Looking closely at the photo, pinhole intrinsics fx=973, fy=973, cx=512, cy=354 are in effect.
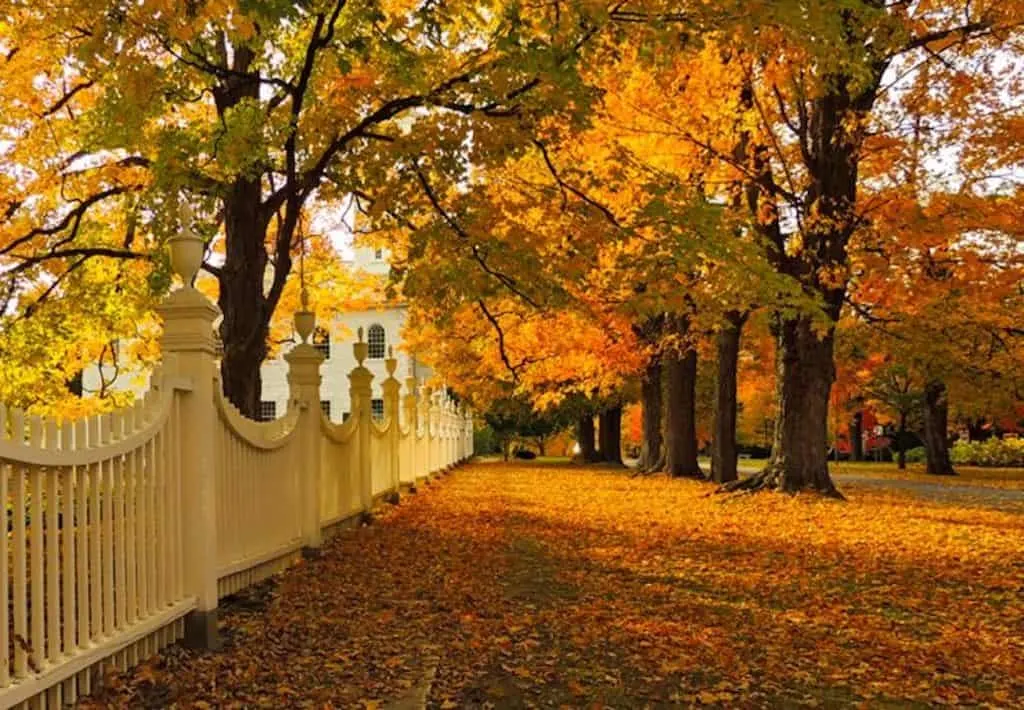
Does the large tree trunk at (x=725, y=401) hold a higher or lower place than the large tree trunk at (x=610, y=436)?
higher

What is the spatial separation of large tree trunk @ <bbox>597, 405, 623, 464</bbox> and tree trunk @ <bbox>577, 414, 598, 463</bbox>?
65cm

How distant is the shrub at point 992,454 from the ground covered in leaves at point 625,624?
103 feet

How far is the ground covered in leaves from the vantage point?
4691 millimetres

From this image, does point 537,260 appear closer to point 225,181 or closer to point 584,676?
point 225,181

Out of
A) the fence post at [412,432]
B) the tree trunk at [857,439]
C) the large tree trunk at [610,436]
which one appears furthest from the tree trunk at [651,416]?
the tree trunk at [857,439]

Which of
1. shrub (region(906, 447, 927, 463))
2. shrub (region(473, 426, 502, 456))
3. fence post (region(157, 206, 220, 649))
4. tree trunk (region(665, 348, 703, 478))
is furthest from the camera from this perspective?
shrub (region(473, 426, 502, 456))

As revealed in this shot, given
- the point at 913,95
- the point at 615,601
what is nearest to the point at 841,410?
the point at 913,95

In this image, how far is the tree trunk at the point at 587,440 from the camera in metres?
40.5

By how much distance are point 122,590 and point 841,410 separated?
132 ft

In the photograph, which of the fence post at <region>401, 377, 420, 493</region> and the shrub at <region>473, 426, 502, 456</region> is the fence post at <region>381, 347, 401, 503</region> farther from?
the shrub at <region>473, 426, 502, 456</region>

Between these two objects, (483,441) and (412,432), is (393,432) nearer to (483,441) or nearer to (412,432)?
(412,432)

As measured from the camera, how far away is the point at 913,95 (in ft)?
57.9

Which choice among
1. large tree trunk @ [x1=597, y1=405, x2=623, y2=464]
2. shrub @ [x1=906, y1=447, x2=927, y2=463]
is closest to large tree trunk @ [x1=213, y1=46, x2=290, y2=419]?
large tree trunk @ [x1=597, y1=405, x2=623, y2=464]

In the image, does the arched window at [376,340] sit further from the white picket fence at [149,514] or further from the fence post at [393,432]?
the white picket fence at [149,514]
